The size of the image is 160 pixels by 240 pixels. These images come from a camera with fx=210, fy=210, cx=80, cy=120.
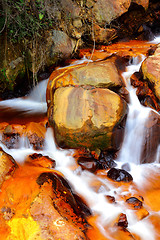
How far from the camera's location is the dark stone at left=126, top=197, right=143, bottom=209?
3.20 meters

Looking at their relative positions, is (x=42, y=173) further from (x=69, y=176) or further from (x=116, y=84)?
(x=116, y=84)

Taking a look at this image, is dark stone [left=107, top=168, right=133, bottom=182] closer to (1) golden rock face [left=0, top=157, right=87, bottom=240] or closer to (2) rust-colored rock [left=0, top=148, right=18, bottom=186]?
(1) golden rock face [left=0, top=157, right=87, bottom=240]

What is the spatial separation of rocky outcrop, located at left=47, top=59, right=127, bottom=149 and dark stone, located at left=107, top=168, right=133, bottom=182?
56cm

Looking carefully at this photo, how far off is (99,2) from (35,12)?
3.39 metres

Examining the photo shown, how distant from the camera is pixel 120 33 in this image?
28.2ft

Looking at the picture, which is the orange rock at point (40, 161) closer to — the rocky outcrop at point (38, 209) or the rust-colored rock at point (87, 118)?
the rust-colored rock at point (87, 118)

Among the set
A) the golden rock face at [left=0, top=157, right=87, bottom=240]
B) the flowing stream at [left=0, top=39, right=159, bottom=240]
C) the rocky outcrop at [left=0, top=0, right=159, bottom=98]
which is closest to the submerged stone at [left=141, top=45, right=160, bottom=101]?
the flowing stream at [left=0, top=39, right=159, bottom=240]

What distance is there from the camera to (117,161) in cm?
430

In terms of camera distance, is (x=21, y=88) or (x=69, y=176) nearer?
(x=69, y=176)

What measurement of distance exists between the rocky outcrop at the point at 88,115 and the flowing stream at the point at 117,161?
0.25m

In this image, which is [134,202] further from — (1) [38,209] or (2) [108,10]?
(2) [108,10]

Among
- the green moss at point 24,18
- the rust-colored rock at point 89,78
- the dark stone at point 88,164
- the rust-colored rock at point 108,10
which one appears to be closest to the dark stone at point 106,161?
the dark stone at point 88,164

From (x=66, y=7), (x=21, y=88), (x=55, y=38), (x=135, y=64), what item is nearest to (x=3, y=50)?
(x=21, y=88)

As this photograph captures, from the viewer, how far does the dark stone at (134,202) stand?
3203 mm
